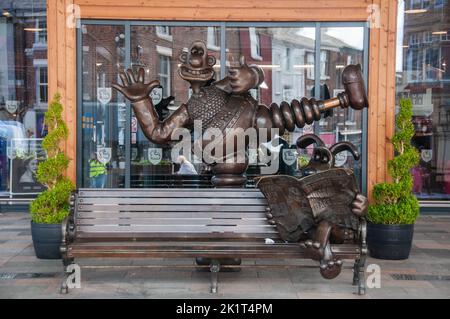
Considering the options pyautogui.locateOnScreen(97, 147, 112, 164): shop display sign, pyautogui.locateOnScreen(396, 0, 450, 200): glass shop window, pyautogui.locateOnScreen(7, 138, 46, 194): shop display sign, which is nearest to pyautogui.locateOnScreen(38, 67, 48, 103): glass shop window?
pyautogui.locateOnScreen(7, 138, 46, 194): shop display sign

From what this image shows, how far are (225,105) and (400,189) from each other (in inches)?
86.5

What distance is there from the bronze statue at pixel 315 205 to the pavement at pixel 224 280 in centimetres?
31

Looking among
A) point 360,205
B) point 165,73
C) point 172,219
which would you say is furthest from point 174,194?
point 165,73

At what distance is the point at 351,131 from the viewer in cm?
775

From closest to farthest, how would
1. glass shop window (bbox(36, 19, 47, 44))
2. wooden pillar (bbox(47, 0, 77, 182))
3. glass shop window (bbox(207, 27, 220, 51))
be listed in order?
wooden pillar (bbox(47, 0, 77, 182))
glass shop window (bbox(207, 27, 220, 51))
glass shop window (bbox(36, 19, 47, 44))

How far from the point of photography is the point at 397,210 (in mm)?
5980

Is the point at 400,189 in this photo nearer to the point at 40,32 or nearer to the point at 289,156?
the point at 289,156

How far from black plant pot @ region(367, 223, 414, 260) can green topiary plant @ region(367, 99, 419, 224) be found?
0.06m

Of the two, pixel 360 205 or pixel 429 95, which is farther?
pixel 429 95

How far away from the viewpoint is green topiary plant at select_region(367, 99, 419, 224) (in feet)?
19.7

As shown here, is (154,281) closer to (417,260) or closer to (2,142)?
(417,260)

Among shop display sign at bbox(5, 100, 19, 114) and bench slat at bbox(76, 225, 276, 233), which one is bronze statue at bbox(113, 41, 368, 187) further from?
shop display sign at bbox(5, 100, 19, 114)
